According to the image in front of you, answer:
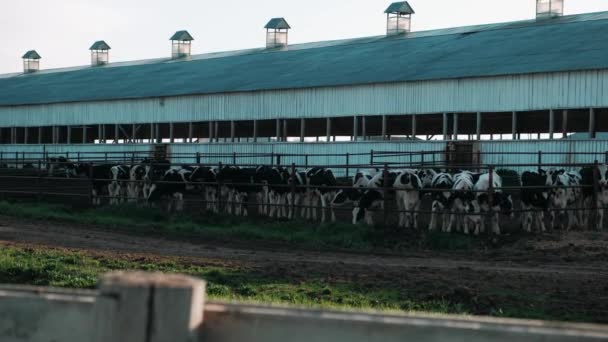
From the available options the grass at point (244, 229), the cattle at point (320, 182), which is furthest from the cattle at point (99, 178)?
the cattle at point (320, 182)

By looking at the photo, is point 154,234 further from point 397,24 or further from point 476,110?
point 397,24

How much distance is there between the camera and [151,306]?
3533mm

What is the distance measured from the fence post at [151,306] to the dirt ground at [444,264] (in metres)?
6.92

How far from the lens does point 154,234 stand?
20.4 meters

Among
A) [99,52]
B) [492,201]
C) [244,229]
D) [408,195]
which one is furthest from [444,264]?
[99,52]

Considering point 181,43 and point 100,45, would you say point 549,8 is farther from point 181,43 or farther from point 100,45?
point 100,45

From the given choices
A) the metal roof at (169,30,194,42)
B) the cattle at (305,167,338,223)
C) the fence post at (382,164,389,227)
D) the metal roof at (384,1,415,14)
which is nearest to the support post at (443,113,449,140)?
Answer: the cattle at (305,167,338,223)

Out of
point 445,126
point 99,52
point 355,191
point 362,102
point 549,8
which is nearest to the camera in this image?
point 355,191

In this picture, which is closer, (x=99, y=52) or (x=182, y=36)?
(x=182, y=36)

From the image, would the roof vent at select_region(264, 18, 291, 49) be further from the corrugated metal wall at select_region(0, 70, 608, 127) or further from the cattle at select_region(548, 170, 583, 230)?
the cattle at select_region(548, 170, 583, 230)

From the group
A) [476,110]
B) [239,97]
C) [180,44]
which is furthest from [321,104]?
[180,44]

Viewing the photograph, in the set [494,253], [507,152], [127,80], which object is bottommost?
[494,253]

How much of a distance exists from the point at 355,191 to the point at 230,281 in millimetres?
10595

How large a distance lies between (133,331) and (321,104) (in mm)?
36644
